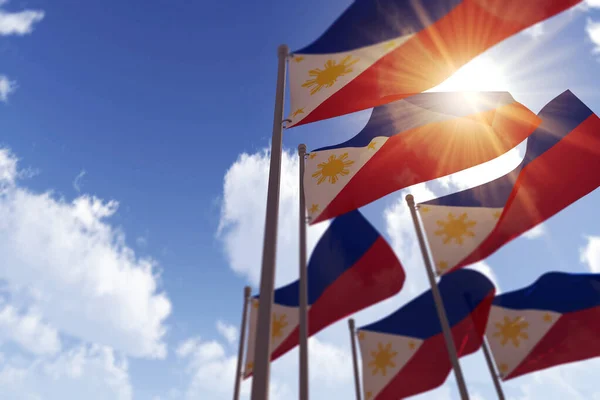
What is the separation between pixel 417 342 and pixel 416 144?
6526mm

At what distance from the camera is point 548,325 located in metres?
11.8

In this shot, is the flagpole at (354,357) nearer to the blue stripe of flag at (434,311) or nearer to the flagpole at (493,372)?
the blue stripe of flag at (434,311)

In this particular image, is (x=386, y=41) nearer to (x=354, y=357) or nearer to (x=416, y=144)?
(x=416, y=144)

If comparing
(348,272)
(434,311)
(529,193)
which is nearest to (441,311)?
(348,272)

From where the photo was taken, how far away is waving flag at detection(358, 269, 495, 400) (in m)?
11.8

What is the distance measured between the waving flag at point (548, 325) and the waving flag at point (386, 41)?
866 centimetres

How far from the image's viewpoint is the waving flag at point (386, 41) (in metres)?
6.13

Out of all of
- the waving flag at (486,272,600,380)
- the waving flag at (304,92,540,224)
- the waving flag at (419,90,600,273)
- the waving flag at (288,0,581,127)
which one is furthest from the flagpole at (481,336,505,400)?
the waving flag at (288,0,581,127)

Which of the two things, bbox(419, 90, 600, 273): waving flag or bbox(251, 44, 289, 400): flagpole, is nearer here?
bbox(251, 44, 289, 400): flagpole

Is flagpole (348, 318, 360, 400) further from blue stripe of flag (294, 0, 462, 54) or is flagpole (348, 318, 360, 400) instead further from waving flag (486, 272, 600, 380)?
blue stripe of flag (294, 0, 462, 54)

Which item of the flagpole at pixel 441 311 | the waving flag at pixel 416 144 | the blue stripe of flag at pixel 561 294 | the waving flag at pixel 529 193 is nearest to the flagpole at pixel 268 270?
the waving flag at pixel 416 144

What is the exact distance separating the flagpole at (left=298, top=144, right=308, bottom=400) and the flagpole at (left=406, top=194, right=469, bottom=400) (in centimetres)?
408

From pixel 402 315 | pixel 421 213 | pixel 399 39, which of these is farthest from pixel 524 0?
pixel 402 315

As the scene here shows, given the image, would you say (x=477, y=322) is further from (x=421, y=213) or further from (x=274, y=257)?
(x=274, y=257)
